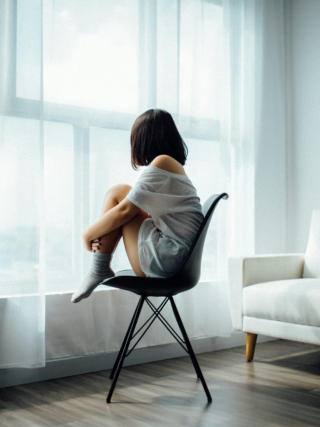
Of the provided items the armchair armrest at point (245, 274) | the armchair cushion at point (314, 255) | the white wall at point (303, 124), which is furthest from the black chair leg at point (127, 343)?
the white wall at point (303, 124)

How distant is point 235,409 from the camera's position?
6.66ft

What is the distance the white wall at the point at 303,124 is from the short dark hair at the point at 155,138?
1.70 metres

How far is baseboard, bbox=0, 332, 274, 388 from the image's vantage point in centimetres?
242

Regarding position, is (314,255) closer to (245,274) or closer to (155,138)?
(245,274)

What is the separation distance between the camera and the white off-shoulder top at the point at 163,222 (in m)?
2.07

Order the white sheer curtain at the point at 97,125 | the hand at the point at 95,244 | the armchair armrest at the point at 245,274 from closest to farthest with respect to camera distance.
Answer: the hand at the point at 95,244 → the white sheer curtain at the point at 97,125 → the armchair armrest at the point at 245,274

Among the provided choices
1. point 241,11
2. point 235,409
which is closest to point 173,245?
point 235,409

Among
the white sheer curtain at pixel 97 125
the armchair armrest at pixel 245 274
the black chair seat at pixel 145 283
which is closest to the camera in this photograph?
the black chair seat at pixel 145 283

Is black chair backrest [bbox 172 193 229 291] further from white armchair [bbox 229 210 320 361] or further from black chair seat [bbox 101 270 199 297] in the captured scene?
white armchair [bbox 229 210 320 361]

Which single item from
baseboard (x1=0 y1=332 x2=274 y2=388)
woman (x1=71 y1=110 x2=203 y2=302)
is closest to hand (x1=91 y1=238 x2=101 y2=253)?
woman (x1=71 y1=110 x2=203 y2=302)

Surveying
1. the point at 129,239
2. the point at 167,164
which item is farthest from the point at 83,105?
the point at 129,239

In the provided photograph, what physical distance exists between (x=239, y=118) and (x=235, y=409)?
6.43ft

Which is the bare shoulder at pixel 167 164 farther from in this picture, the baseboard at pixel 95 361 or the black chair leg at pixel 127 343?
the baseboard at pixel 95 361

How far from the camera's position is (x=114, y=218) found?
6.86ft
